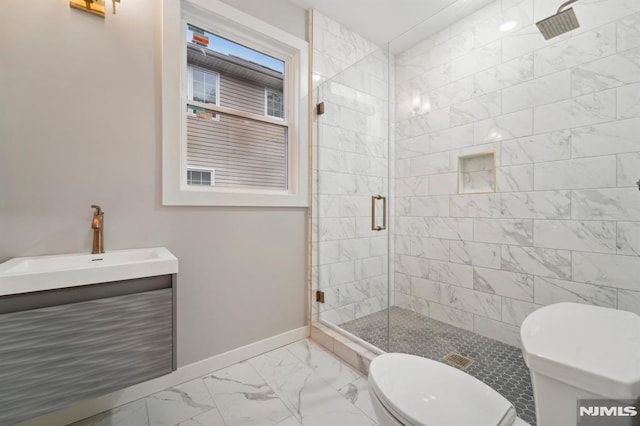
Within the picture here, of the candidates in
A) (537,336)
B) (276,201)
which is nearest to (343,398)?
(537,336)

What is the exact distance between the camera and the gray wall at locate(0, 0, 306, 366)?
1.33m

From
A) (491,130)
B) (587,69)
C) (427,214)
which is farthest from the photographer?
(427,214)

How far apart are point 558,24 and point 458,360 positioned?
236cm

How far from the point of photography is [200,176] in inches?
75.5

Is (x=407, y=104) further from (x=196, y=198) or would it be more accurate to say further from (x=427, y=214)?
(x=196, y=198)

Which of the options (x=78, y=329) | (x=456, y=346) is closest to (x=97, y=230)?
(x=78, y=329)

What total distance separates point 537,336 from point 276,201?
1.73 m

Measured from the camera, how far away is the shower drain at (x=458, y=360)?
6.08ft

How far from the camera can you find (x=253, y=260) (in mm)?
2068

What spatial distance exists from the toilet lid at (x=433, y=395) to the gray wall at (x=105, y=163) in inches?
49.3

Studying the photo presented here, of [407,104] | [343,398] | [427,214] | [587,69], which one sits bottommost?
[343,398]

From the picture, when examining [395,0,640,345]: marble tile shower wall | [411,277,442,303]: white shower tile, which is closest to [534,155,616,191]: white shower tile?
[395,0,640,345]: marble tile shower wall

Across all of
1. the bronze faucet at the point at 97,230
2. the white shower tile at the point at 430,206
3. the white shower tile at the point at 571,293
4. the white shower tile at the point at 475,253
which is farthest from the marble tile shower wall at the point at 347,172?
the bronze faucet at the point at 97,230

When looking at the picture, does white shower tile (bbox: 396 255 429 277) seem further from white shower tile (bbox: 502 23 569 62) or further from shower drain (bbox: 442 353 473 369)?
white shower tile (bbox: 502 23 569 62)
